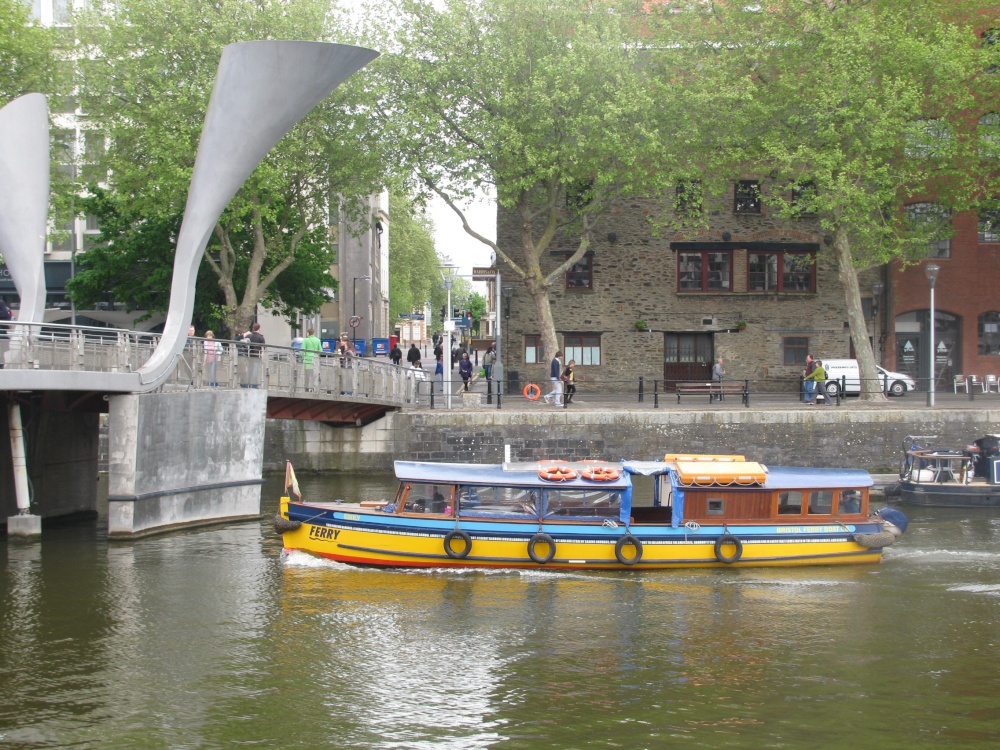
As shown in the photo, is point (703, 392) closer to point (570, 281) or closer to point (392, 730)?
point (570, 281)

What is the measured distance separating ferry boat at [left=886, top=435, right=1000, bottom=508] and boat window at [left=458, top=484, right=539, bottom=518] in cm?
1209

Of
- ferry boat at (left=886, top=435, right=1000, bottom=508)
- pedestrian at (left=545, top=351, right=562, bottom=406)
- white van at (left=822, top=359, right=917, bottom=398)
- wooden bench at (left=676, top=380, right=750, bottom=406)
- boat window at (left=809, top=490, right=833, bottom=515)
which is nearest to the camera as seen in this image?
boat window at (left=809, top=490, right=833, bottom=515)

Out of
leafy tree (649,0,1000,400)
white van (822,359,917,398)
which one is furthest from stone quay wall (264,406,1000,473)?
white van (822,359,917,398)

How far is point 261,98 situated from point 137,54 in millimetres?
19512

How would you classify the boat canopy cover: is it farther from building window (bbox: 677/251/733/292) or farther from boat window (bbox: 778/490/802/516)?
building window (bbox: 677/251/733/292)

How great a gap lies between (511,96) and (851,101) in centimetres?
1050

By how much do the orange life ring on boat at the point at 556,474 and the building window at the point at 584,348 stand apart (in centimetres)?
2430

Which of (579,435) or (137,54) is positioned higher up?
(137,54)

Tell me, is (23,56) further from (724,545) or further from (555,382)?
(724,545)

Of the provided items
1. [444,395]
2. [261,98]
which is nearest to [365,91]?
[444,395]

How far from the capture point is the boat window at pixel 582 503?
819 inches

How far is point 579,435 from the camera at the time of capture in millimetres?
33469

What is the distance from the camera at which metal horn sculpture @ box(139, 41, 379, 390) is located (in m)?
21.7

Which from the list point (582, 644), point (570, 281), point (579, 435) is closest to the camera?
point (582, 644)
